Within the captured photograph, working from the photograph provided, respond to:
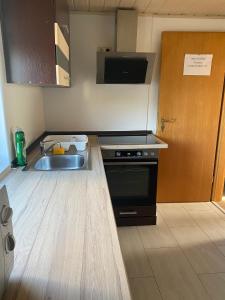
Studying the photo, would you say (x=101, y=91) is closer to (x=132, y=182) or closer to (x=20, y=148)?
(x=132, y=182)

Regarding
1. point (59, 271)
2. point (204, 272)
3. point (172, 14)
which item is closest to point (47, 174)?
point (59, 271)

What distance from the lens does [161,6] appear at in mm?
2223

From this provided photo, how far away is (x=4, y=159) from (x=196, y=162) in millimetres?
2156

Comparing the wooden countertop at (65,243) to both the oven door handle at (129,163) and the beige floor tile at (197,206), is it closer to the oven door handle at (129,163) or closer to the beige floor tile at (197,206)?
the oven door handle at (129,163)

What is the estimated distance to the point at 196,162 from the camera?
281 centimetres

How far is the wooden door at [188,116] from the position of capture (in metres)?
2.47

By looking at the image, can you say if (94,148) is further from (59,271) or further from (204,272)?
(59,271)

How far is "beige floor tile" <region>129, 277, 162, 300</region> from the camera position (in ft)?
5.19

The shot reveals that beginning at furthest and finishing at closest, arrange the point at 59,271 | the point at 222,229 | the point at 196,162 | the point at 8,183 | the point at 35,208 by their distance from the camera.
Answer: the point at 196,162 < the point at 222,229 < the point at 8,183 < the point at 35,208 < the point at 59,271

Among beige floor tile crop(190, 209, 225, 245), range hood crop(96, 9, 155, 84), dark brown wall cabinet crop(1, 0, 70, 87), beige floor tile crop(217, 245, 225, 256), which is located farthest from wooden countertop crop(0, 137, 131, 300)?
beige floor tile crop(190, 209, 225, 245)

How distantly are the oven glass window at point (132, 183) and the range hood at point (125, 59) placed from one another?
0.89m

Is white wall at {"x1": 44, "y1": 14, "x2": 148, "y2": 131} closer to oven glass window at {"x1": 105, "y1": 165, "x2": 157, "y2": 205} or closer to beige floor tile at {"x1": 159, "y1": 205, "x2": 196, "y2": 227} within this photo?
oven glass window at {"x1": 105, "y1": 165, "x2": 157, "y2": 205}

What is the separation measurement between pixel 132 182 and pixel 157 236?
57 centimetres

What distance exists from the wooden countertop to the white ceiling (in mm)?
1747
